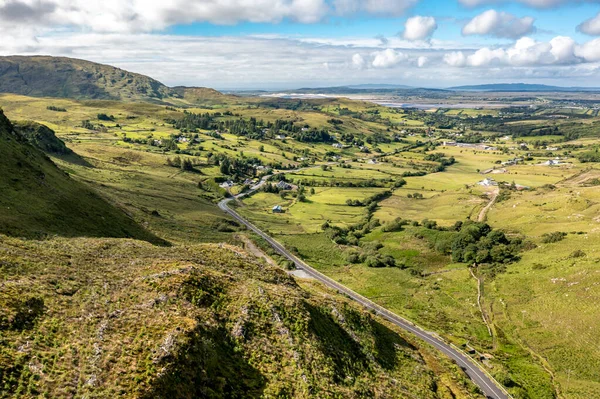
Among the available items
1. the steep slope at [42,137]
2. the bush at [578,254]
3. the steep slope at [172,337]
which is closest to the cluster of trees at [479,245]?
the bush at [578,254]

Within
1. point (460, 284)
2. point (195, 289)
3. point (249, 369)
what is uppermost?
point (195, 289)

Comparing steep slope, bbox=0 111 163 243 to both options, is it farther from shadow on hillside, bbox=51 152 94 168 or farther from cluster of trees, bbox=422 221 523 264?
cluster of trees, bbox=422 221 523 264

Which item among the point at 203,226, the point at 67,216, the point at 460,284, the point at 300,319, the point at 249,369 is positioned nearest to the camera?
the point at 249,369

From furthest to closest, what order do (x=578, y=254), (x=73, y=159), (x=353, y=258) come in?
1. (x=73, y=159)
2. (x=353, y=258)
3. (x=578, y=254)

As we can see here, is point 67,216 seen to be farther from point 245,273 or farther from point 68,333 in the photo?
point 68,333

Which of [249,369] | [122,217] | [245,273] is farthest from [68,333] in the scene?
[122,217]

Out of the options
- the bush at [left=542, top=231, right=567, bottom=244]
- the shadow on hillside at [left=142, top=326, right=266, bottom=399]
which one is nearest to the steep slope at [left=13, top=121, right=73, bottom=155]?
the shadow on hillside at [left=142, top=326, right=266, bottom=399]

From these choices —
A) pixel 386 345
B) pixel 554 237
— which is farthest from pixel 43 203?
pixel 554 237

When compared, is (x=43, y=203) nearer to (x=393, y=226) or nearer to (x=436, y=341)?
(x=436, y=341)
